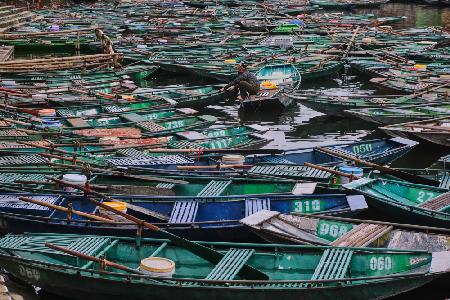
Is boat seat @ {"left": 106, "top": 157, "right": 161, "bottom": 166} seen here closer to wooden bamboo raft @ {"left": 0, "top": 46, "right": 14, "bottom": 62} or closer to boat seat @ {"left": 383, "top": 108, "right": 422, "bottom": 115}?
boat seat @ {"left": 383, "top": 108, "right": 422, "bottom": 115}

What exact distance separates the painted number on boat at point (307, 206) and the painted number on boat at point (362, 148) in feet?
12.4

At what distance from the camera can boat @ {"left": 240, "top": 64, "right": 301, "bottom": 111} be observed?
827 inches

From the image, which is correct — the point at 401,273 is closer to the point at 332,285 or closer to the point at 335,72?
the point at 332,285

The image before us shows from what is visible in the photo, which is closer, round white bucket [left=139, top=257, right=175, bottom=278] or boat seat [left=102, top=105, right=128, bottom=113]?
round white bucket [left=139, top=257, right=175, bottom=278]

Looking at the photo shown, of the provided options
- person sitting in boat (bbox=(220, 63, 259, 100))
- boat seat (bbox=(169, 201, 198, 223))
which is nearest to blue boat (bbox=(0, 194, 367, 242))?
boat seat (bbox=(169, 201, 198, 223))

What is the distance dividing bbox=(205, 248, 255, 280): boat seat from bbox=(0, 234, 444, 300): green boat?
0.04 ft

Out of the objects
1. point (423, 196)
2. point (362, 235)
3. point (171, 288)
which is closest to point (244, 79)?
point (423, 196)

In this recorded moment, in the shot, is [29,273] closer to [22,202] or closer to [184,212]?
[22,202]

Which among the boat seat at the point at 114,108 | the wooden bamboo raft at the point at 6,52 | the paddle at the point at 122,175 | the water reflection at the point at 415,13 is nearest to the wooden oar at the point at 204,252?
the paddle at the point at 122,175

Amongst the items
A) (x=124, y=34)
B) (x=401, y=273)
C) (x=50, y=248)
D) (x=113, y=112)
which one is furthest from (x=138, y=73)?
(x=401, y=273)

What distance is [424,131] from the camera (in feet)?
53.8

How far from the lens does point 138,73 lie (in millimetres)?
25344

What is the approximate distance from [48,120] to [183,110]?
3605mm

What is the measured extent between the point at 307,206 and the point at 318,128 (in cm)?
942
